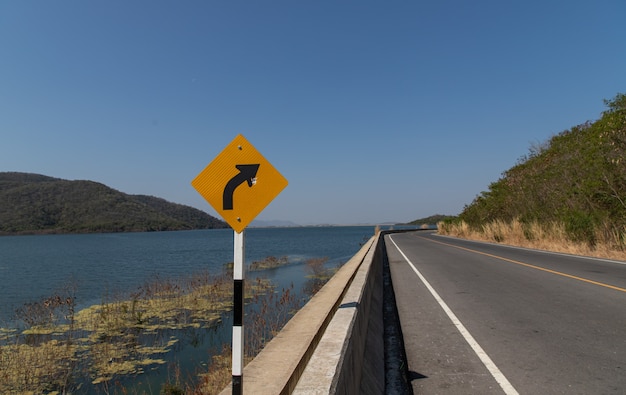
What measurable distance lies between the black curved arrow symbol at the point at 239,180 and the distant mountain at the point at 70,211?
554 ft

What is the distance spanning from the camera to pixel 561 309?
24.0ft

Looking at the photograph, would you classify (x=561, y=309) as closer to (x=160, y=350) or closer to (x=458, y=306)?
(x=458, y=306)

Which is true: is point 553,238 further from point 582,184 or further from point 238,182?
point 238,182

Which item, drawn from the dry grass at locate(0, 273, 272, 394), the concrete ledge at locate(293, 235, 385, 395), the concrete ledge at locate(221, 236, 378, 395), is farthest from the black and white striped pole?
the dry grass at locate(0, 273, 272, 394)

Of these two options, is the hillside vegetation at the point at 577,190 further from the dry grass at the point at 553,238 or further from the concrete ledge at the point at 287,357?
the concrete ledge at the point at 287,357

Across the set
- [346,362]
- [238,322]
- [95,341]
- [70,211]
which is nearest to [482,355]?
[346,362]

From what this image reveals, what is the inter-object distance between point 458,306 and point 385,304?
177cm

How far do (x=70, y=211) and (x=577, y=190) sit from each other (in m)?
178

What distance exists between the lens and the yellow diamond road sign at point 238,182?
135 inches

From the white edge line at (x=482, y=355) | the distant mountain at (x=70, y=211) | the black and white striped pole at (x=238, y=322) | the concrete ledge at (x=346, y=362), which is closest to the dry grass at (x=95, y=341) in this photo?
the concrete ledge at (x=346, y=362)

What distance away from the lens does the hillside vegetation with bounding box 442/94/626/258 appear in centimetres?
1705

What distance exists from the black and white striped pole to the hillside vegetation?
17.8 meters

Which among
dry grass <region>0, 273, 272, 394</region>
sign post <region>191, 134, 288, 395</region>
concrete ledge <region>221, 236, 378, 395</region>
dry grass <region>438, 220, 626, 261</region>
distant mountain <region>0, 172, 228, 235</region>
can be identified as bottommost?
dry grass <region>0, 273, 272, 394</region>

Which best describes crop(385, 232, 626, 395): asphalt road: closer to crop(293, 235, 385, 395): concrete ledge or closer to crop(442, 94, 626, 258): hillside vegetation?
crop(293, 235, 385, 395): concrete ledge
